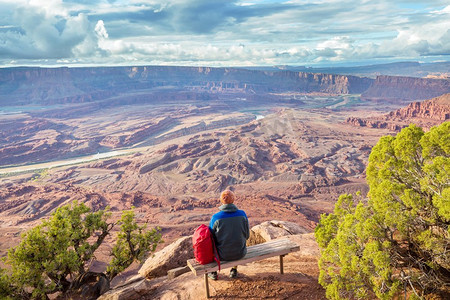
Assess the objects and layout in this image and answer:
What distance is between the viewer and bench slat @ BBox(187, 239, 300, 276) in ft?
21.3

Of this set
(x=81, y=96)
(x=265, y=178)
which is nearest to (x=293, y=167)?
(x=265, y=178)

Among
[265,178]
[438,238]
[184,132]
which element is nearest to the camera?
[438,238]

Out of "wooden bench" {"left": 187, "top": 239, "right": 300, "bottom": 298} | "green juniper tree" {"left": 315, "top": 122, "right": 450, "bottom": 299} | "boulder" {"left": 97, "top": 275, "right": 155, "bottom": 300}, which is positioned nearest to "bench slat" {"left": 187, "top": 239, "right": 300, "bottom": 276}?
"wooden bench" {"left": 187, "top": 239, "right": 300, "bottom": 298}

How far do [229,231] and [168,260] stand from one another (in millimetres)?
7094

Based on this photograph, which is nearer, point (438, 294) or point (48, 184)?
point (438, 294)

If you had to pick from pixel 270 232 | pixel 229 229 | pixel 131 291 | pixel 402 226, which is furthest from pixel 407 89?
pixel 131 291

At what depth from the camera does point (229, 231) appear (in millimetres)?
6480

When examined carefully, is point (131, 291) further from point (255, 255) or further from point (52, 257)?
point (255, 255)

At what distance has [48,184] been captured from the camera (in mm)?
→ 52969

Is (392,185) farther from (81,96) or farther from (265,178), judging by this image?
(81,96)

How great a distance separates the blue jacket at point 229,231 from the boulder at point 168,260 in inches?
258

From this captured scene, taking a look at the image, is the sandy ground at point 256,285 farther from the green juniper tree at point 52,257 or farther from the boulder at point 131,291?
the green juniper tree at point 52,257

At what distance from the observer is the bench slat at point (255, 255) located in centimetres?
650

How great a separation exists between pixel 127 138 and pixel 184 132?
1942 cm
